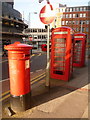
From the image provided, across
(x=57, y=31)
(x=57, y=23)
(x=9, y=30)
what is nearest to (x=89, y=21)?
(x=57, y=23)

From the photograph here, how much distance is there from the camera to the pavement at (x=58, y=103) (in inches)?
110

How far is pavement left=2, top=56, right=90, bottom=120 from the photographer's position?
2803 millimetres

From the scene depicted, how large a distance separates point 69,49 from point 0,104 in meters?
3.52

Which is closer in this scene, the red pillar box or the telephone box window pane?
the red pillar box

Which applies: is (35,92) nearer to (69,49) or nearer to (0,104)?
(0,104)

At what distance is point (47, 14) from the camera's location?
4.01m

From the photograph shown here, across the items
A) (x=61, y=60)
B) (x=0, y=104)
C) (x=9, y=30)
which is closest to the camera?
(x=0, y=104)

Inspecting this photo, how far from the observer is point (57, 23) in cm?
5938

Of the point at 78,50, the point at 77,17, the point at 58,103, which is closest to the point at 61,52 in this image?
the point at 58,103

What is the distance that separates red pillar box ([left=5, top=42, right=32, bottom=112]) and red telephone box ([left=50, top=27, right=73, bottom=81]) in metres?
2.66

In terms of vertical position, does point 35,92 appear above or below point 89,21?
below

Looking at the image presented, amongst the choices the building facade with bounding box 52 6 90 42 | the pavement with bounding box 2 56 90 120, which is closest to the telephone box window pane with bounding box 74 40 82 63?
the pavement with bounding box 2 56 90 120

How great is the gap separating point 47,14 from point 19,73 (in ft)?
8.04

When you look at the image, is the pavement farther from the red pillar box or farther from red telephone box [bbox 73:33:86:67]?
red telephone box [bbox 73:33:86:67]
